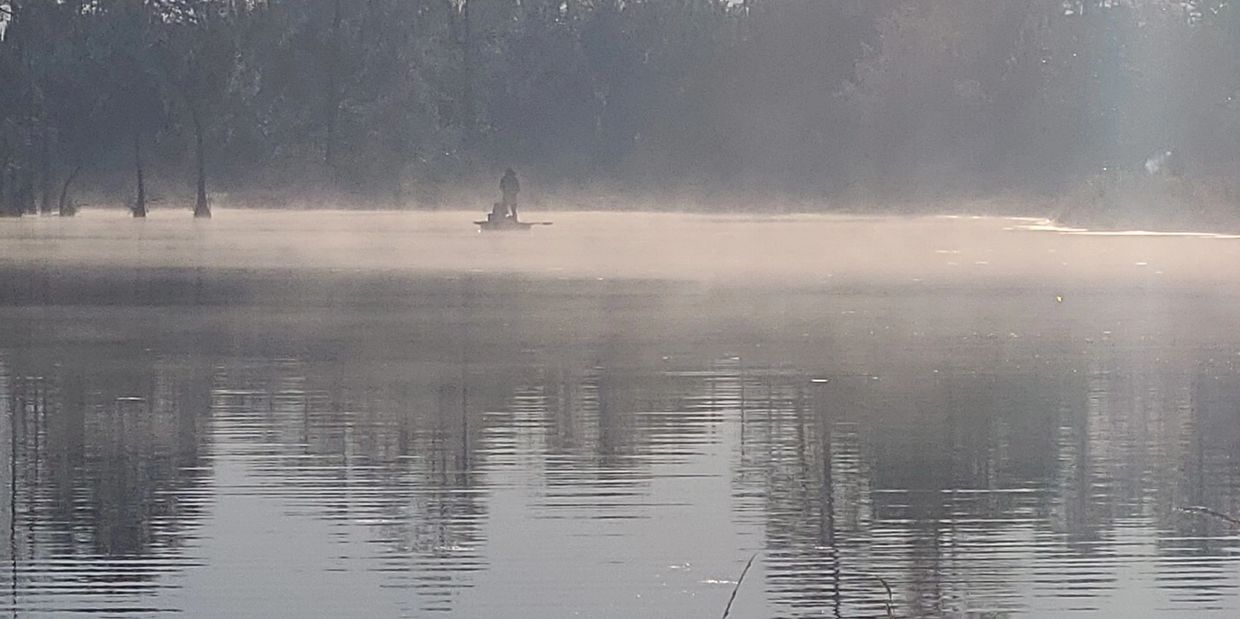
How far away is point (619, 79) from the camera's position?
3605 inches

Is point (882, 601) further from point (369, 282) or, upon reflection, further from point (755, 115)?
point (755, 115)

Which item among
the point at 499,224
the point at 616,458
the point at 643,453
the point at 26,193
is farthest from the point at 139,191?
the point at 616,458

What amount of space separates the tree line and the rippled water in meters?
45.1

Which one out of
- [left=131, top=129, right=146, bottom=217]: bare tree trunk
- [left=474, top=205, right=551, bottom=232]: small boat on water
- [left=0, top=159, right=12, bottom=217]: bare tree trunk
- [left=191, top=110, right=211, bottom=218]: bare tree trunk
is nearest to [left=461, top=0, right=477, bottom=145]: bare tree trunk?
[left=191, top=110, right=211, bottom=218]: bare tree trunk

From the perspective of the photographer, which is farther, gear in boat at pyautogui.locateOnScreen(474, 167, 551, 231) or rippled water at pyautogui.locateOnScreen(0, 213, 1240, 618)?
gear in boat at pyautogui.locateOnScreen(474, 167, 551, 231)

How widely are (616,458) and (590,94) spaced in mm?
78671

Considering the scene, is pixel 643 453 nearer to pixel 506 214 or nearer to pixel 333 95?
pixel 506 214

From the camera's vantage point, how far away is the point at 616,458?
41.5 ft

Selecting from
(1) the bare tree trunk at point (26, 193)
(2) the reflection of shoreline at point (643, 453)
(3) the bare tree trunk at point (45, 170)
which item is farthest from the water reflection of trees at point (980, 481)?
(3) the bare tree trunk at point (45, 170)

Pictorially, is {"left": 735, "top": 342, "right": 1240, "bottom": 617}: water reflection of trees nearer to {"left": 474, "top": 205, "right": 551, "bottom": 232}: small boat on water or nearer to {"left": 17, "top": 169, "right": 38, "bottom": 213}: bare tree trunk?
{"left": 474, "top": 205, "right": 551, "bottom": 232}: small boat on water

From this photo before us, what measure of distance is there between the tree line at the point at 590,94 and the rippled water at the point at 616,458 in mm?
45093

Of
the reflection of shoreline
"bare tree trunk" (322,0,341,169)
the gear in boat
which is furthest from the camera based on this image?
"bare tree trunk" (322,0,341,169)

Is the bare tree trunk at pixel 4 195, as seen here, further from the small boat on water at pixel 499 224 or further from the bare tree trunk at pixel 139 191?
the small boat on water at pixel 499 224

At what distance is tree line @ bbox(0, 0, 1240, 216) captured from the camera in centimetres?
7338
